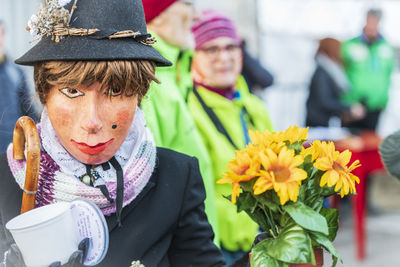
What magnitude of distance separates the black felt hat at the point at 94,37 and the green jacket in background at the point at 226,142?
4.30 feet

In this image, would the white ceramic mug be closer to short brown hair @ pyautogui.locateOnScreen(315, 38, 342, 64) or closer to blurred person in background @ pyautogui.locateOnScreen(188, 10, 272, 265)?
blurred person in background @ pyautogui.locateOnScreen(188, 10, 272, 265)

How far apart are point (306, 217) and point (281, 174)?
0.36ft

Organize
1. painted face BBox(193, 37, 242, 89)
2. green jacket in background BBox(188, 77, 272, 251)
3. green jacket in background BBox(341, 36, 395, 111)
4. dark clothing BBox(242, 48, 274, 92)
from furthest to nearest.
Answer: green jacket in background BBox(341, 36, 395, 111), dark clothing BBox(242, 48, 274, 92), painted face BBox(193, 37, 242, 89), green jacket in background BBox(188, 77, 272, 251)

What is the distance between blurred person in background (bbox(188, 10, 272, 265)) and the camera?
2506 mm

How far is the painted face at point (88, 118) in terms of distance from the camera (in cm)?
126

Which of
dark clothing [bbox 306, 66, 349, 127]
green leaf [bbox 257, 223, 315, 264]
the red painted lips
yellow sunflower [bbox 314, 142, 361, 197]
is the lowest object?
dark clothing [bbox 306, 66, 349, 127]

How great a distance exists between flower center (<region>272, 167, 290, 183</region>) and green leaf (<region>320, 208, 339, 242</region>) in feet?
0.65

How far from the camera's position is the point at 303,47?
21.4 ft

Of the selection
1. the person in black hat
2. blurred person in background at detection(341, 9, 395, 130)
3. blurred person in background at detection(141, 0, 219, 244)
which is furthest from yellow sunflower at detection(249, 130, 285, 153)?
blurred person in background at detection(341, 9, 395, 130)

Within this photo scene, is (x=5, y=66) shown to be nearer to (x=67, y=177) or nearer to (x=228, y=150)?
(x=228, y=150)

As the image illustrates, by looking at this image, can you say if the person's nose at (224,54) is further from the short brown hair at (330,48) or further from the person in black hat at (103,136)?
the short brown hair at (330,48)

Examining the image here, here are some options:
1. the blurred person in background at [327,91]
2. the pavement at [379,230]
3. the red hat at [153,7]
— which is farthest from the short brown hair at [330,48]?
the red hat at [153,7]

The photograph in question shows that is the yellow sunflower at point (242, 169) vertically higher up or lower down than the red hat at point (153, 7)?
lower down

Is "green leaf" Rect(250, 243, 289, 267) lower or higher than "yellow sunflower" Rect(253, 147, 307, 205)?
lower
